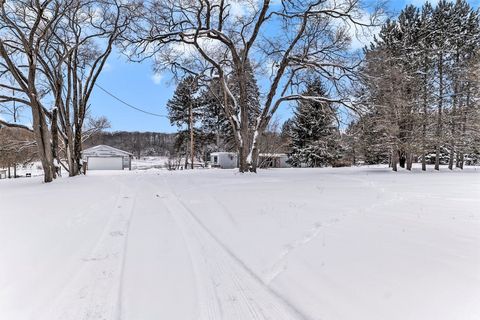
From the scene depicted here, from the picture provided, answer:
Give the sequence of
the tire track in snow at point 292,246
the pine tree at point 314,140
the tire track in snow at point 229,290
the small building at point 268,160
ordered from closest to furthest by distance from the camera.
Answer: the tire track in snow at point 229,290
the tire track in snow at point 292,246
the pine tree at point 314,140
the small building at point 268,160

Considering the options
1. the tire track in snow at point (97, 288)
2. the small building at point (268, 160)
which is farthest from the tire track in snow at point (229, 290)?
the small building at point (268, 160)

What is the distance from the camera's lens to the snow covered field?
2.45 meters

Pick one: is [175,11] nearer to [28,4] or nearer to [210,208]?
[28,4]

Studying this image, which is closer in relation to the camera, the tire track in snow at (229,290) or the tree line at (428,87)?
the tire track in snow at (229,290)

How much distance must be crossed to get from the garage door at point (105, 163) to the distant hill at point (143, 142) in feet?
142

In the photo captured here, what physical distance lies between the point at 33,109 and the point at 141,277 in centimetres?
1286

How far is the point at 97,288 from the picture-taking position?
9.27ft

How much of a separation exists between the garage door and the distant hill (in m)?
43.4

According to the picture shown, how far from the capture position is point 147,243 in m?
4.09

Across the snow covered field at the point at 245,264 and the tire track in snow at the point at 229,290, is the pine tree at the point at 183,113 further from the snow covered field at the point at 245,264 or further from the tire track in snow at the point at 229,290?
the tire track in snow at the point at 229,290

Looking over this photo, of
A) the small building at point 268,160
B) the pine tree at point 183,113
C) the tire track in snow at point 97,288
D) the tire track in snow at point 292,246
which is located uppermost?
the pine tree at point 183,113

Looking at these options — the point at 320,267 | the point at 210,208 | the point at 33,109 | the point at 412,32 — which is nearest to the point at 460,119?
the point at 412,32

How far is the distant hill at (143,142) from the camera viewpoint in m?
87.8

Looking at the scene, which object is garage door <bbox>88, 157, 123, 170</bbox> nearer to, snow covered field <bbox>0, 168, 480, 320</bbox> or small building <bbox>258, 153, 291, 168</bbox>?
small building <bbox>258, 153, 291, 168</bbox>
